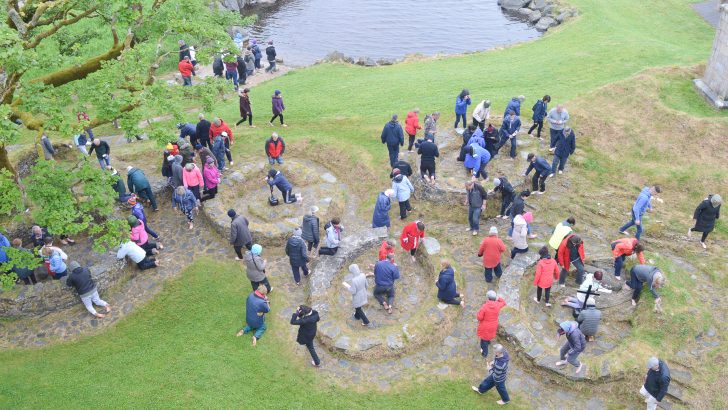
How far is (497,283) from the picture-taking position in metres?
18.0

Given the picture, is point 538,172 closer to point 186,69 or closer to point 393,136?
point 393,136

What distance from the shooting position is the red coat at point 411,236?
18297 mm

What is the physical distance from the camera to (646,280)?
53.2 feet

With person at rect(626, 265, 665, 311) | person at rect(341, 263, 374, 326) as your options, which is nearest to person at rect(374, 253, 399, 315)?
person at rect(341, 263, 374, 326)

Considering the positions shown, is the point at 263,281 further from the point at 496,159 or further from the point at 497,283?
the point at 496,159

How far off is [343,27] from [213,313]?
4035 centimetres

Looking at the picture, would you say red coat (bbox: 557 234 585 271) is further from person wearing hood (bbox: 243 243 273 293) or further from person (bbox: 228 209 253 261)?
person (bbox: 228 209 253 261)

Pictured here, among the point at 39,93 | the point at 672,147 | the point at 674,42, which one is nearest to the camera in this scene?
the point at 39,93

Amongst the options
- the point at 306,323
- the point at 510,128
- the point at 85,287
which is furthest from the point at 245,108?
the point at 306,323

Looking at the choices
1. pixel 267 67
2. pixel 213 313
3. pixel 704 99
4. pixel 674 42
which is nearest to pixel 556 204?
pixel 704 99

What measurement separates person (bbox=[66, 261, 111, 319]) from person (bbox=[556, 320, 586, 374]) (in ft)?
47.2

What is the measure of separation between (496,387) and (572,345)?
232 centimetres

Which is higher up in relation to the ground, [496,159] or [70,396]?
[496,159]

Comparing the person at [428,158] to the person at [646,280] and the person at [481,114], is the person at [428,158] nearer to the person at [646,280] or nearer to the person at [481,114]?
the person at [481,114]
